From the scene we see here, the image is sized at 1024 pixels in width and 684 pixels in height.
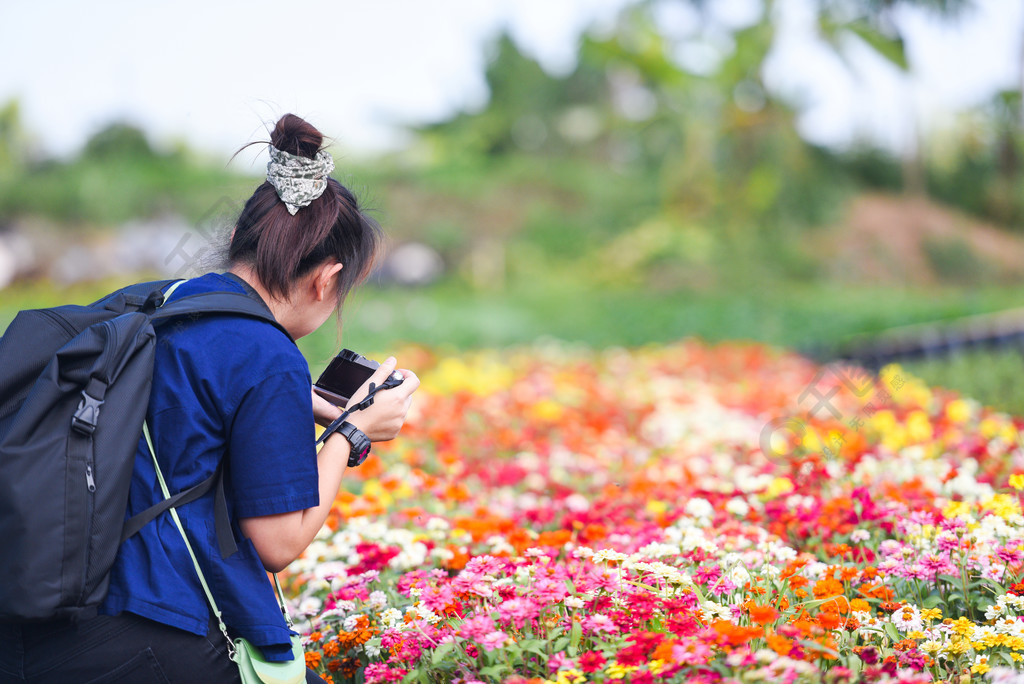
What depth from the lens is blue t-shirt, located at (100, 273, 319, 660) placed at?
128 cm

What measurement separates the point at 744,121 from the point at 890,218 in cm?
778

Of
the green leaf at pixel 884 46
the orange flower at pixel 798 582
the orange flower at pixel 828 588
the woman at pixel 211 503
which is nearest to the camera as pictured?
the woman at pixel 211 503

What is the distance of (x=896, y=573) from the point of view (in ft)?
6.37

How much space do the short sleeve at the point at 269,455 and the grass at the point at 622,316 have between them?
573 cm

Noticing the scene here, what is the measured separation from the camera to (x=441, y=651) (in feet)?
4.90

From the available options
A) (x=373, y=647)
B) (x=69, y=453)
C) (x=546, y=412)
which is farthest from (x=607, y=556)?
(x=546, y=412)

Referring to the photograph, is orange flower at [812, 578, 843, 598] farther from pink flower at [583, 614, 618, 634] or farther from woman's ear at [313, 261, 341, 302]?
woman's ear at [313, 261, 341, 302]

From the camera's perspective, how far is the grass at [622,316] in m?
8.81

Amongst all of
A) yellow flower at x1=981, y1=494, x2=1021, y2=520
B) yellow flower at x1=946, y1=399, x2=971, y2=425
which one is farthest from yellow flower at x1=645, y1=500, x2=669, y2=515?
yellow flower at x1=946, y1=399, x2=971, y2=425

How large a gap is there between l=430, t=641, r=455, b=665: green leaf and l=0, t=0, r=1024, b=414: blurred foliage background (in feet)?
19.7

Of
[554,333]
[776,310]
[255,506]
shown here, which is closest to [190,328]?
[255,506]

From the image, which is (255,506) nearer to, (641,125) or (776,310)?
(776,310)

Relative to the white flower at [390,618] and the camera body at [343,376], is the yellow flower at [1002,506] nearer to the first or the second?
the white flower at [390,618]

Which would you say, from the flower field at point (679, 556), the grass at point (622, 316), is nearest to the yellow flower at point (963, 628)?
the flower field at point (679, 556)
